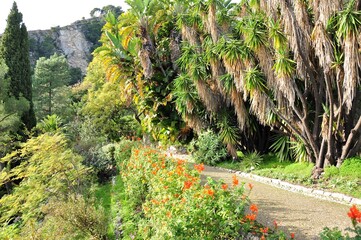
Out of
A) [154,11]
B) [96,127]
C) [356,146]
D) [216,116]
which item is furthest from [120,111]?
[356,146]

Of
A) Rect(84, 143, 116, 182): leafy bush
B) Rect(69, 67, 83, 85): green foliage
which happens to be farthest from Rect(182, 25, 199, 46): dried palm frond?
Rect(69, 67, 83, 85): green foliage

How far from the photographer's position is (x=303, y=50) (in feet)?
24.3

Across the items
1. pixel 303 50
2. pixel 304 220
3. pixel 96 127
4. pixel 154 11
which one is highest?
pixel 154 11

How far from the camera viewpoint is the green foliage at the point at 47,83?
30453 mm

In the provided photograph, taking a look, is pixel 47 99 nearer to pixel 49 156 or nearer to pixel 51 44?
pixel 49 156

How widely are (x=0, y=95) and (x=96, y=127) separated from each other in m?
7.94

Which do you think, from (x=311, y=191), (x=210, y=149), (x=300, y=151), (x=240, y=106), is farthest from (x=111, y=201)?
(x=311, y=191)

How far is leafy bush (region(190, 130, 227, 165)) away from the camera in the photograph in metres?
11.4

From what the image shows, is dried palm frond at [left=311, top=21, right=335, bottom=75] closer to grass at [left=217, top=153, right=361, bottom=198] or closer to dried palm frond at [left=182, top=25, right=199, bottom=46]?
grass at [left=217, top=153, right=361, bottom=198]

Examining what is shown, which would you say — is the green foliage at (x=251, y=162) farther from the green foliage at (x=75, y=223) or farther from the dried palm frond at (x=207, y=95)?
the green foliage at (x=75, y=223)

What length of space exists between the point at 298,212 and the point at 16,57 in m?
18.1

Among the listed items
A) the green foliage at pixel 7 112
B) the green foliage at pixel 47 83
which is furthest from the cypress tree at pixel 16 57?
the green foliage at pixel 47 83

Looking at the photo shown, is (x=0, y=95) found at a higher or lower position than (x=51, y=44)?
lower

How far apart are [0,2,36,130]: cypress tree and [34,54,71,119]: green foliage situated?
12.3 meters
